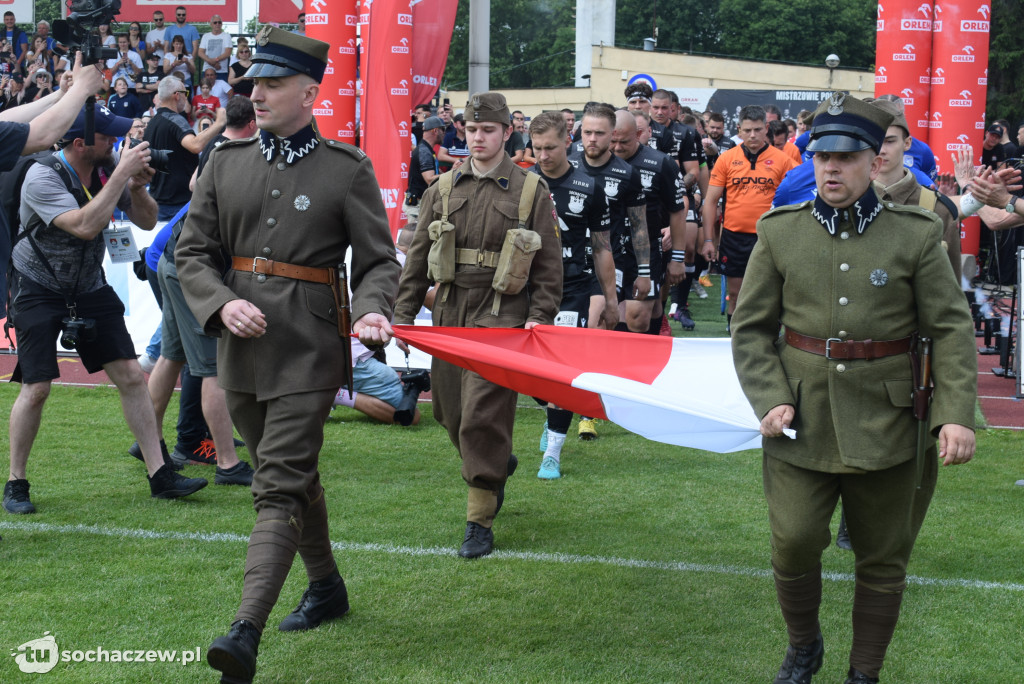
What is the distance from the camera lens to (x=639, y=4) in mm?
86688

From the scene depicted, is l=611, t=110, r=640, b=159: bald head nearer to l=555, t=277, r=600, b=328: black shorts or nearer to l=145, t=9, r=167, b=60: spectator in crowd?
l=555, t=277, r=600, b=328: black shorts

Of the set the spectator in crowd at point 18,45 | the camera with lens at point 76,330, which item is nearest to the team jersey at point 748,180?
the camera with lens at point 76,330

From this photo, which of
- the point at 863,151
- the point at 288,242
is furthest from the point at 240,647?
the point at 863,151

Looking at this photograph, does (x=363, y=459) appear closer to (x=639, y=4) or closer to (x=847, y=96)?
(x=847, y=96)

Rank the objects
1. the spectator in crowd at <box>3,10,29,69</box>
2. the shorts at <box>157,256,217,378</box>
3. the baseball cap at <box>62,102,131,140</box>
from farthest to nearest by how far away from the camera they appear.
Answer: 1. the spectator in crowd at <box>3,10,29,69</box>
2. the shorts at <box>157,256,217,378</box>
3. the baseball cap at <box>62,102,131,140</box>

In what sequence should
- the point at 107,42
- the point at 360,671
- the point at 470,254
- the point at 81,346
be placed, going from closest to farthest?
the point at 360,671 → the point at 470,254 → the point at 81,346 → the point at 107,42

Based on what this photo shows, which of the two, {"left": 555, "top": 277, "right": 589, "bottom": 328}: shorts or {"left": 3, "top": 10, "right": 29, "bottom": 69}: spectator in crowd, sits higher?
{"left": 3, "top": 10, "right": 29, "bottom": 69}: spectator in crowd

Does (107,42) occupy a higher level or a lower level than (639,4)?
lower

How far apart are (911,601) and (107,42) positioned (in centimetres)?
2199

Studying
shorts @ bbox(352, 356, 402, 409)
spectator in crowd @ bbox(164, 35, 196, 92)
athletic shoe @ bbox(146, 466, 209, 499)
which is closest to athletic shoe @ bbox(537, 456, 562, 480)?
shorts @ bbox(352, 356, 402, 409)

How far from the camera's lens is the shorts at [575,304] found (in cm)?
732

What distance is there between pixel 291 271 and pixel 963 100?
13751 millimetres

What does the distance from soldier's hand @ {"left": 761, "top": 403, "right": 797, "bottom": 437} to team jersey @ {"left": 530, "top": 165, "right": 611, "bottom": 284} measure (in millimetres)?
3441

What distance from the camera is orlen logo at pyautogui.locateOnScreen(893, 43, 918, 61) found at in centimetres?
1564
